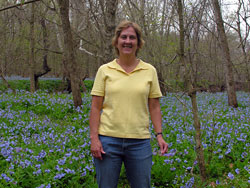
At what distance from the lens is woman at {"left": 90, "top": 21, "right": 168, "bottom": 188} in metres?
1.82

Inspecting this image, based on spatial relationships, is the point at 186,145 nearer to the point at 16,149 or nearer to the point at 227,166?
the point at 227,166

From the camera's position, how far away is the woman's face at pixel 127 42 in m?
1.88

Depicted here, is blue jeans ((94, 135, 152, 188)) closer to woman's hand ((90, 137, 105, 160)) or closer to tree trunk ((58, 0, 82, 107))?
woman's hand ((90, 137, 105, 160))

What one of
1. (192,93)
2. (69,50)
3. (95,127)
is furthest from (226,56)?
(95,127)

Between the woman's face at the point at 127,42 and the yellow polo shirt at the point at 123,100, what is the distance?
0.13 m

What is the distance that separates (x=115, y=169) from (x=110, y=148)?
0.17 metres

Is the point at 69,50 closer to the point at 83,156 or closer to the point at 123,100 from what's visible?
the point at 83,156

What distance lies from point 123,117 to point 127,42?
1.87 ft

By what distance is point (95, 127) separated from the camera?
1.86m

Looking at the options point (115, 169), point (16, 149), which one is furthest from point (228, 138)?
point (16, 149)

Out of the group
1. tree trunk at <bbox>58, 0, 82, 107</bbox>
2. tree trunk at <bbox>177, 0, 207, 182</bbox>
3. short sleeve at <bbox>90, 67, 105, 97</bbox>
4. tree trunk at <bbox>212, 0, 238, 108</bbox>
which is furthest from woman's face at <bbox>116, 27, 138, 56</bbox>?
tree trunk at <bbox>212, 0, 238, 108</bbox>

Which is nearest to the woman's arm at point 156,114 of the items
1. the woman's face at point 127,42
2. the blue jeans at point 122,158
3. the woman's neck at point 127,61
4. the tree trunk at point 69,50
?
the blue jeans at point 122,158

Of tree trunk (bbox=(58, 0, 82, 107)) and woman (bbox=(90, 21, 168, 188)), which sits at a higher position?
tree trunk (bbox=(58, 0, 82, 107))

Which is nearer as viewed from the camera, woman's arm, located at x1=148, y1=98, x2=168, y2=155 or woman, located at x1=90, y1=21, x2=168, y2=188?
woman, located at x1=90, y1=21, x2=168, y2=188
